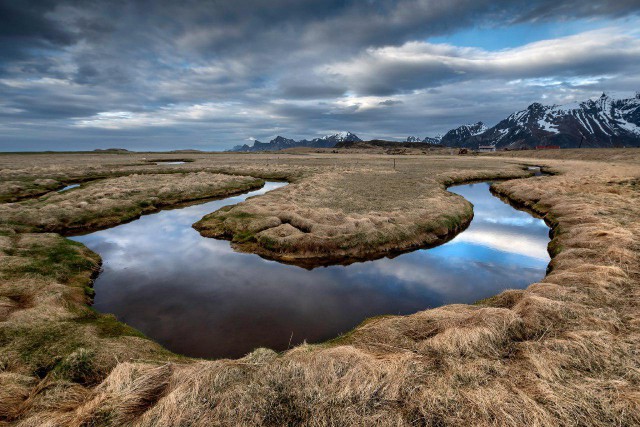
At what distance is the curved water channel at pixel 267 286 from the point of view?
47.5ft

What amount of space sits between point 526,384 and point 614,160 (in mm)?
129760

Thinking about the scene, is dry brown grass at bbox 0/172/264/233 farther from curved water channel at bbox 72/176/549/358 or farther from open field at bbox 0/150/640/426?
open field at bbox 0/150/640/426

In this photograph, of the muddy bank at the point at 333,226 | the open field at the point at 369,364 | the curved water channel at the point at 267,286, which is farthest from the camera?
the muddy bank at the point at 333,226

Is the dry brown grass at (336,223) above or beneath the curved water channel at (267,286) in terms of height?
above

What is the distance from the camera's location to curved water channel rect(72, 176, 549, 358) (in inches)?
570

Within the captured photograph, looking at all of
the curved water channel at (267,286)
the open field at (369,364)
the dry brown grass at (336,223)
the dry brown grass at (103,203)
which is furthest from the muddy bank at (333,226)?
the dry brown grass at (103,203)

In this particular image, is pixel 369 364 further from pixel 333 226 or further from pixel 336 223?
pixel 336 223

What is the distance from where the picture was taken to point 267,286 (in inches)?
740

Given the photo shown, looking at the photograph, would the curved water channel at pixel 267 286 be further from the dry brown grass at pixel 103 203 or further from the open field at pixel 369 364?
the dry brown grass at pixel 103 203

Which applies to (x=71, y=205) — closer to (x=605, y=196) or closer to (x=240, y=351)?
(x=240, y=351)

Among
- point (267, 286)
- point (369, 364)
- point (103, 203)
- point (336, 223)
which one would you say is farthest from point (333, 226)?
point (103, 203)

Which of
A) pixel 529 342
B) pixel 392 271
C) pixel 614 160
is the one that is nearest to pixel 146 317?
pixel 392 271

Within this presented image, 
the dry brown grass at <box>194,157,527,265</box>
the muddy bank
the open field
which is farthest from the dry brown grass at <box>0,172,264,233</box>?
the muddy bank

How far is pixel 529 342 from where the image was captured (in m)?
9.07
